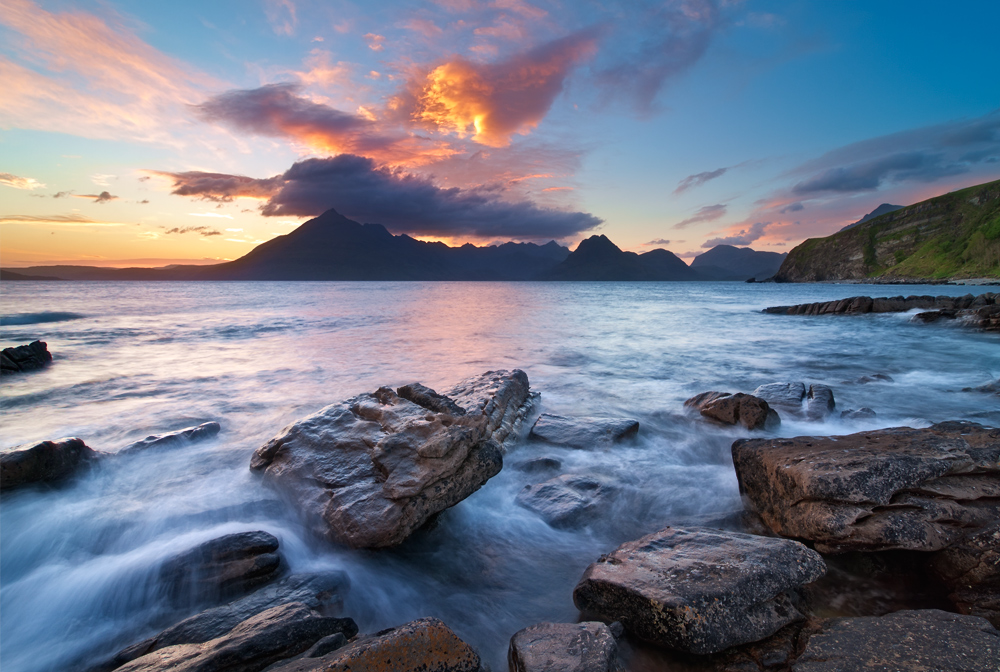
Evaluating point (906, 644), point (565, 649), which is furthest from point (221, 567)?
point (906, 644)

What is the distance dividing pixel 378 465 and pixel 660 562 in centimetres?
287

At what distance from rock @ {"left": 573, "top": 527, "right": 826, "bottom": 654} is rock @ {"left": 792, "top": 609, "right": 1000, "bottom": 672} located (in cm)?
26

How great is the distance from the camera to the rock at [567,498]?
488 cm

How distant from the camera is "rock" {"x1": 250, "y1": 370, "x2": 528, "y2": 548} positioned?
414cm

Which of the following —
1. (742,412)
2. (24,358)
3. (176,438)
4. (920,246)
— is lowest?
(176,438)

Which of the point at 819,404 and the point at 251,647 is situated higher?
the point at 819,404

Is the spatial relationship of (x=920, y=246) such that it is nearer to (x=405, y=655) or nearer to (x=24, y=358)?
(x=405, y=655)

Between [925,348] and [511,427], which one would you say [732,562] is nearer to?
[511,427]

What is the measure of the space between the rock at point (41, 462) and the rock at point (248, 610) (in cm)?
342

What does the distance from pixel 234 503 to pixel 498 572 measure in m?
3.13

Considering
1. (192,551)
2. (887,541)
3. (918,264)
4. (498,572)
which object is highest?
(918,264)

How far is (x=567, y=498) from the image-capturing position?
5.17 metres

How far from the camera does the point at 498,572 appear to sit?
4.14m

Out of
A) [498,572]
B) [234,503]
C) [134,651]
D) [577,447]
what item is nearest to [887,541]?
[498,572]
